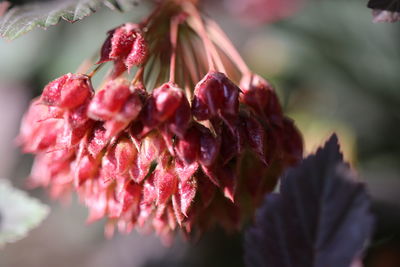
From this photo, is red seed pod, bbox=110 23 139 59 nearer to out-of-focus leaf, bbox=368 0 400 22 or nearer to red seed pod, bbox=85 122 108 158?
red seed pod, bbox=85 122 108 158

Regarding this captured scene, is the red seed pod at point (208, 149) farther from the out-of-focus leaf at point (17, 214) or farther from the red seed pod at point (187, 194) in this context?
the out-of-focus leaf at point (17, 214)

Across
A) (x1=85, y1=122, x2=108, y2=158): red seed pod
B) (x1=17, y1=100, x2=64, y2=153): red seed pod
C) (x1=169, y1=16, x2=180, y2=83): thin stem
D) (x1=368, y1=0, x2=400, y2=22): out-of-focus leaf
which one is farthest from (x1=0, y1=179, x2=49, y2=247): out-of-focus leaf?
(x1=368, y1=0, x2=400, y2=22): out-of-focus leaf

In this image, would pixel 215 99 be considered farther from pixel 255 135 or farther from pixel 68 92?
pixel 68 92

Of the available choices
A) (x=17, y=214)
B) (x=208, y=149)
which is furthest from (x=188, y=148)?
(x=17, y=214)

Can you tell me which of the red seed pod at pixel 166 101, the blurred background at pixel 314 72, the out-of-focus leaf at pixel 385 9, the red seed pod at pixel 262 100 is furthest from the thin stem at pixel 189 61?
the blurred background at pixel 314 72

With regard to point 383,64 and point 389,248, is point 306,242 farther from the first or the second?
point 383,64
